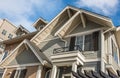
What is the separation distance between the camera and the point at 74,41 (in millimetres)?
15250

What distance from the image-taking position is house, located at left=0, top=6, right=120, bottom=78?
12.9 metres

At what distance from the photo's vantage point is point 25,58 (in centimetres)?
1612

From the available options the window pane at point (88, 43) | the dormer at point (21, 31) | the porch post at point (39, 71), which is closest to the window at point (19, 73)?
the porch post at point (39, 71)

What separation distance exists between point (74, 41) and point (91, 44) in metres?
1.87

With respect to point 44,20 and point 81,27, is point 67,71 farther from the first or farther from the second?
point 44,20

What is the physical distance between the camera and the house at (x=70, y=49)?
42.2 ft

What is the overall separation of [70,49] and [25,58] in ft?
14.7

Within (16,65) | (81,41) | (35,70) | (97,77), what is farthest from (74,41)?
(97,77)

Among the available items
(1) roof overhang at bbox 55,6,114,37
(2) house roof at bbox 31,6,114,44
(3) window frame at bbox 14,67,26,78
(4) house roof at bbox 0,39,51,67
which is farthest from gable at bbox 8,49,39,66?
(1) roof overhang at bbox 55,6,114,37

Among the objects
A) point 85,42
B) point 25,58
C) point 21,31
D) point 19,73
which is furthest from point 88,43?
point 21,31

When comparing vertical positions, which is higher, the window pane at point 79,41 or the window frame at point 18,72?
the window pane at point 79,41

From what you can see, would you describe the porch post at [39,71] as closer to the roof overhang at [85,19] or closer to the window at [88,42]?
the roof overhang at [85,19]

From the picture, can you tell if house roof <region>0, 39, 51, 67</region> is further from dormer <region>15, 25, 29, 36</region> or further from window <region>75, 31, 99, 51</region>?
dormer <region>15, 25, 29, 36</region>

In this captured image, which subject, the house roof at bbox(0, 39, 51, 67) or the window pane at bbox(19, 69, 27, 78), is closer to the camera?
the house roof at bbox(0, 39, 51, 67)
